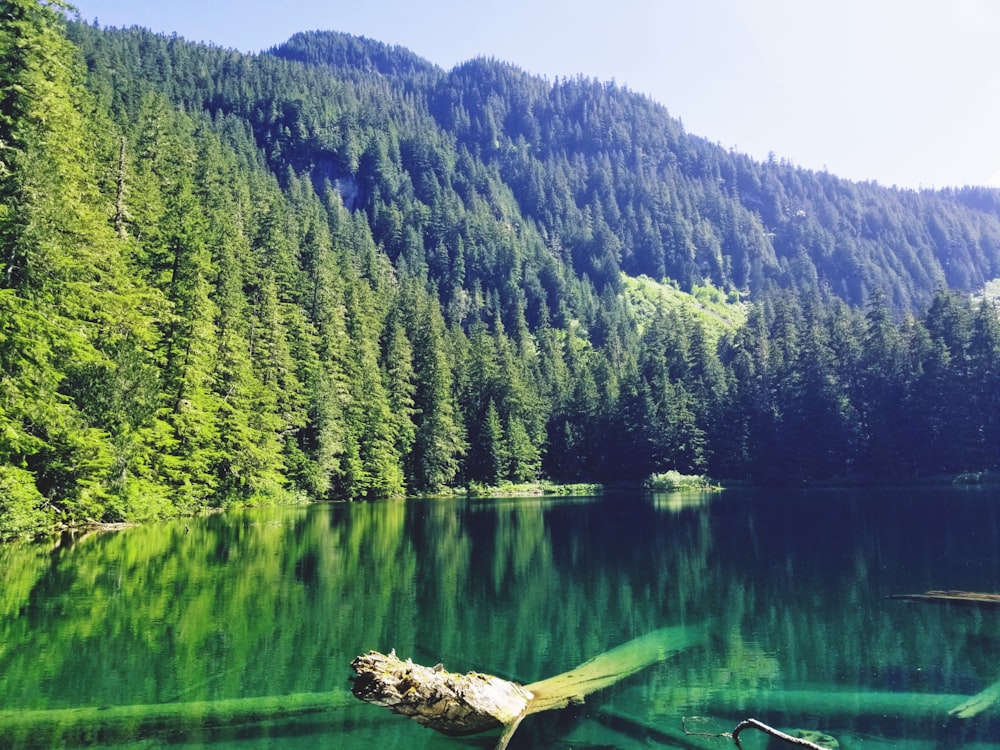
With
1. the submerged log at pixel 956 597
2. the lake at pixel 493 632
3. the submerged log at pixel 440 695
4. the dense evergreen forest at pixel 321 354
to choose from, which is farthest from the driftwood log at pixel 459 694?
A: the dense evergreen forest at pixel 321 354

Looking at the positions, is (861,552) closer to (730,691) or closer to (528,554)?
(528,554)

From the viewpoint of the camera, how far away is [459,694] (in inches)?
429

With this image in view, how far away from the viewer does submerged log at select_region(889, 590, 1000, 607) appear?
18.2 m

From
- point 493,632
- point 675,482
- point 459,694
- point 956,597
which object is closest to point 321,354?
point 675,482

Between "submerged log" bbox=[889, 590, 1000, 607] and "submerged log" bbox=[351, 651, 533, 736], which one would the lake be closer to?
"submerged log" bbox=[351, 651, 533, 736]

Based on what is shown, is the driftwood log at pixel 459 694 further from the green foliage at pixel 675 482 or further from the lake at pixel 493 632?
the green foliage at pixel 675 482

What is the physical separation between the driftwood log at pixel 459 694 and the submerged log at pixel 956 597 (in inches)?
419

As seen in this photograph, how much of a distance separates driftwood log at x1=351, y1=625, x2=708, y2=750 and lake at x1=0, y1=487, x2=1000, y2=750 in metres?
0.32

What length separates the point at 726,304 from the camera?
196 meters

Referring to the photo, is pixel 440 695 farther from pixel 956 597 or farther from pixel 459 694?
pixel 956 597

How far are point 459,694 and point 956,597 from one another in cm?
1443

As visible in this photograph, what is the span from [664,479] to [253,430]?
163 ft

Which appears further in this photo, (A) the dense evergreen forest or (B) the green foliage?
(B) the green foliage

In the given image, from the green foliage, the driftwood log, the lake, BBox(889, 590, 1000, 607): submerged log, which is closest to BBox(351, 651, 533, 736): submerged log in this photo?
the driftwood log
